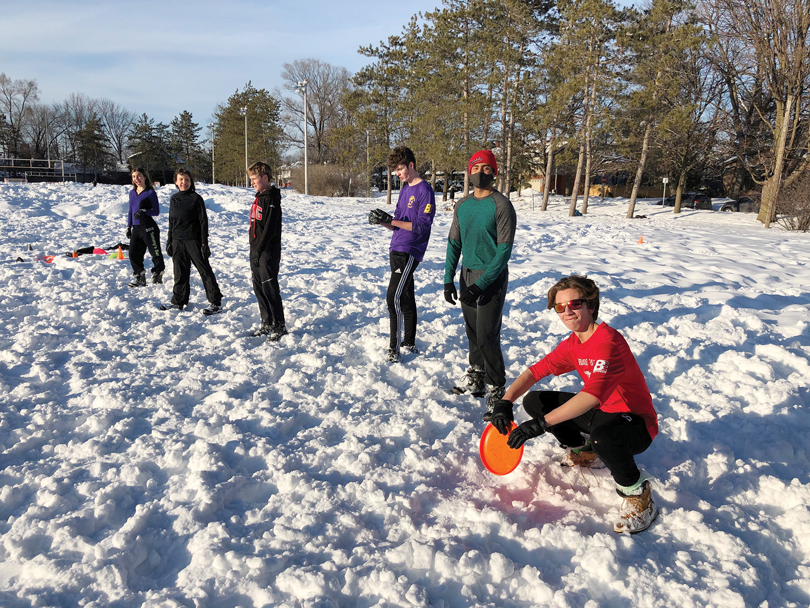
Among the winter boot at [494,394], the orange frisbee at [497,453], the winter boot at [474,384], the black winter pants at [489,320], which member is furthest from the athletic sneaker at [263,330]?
the orange frisbee at [497,453]

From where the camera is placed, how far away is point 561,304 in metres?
2.79

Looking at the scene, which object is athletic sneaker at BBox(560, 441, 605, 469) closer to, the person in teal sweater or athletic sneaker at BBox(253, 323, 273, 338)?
the person in teal sweater

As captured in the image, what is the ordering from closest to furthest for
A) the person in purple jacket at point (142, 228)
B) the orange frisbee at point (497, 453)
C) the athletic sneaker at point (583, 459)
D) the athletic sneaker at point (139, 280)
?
the orange frisbee at point (497, 453), the athletic sneaker at point (583, 459), the athletic sneaker at point (139, 280), the person in purple jacket at point (142, 228)

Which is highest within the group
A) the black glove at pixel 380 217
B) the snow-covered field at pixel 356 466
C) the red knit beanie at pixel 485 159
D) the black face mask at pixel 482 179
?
the red knit beanie at pixel 485 159

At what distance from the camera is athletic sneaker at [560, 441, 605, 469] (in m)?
3.24

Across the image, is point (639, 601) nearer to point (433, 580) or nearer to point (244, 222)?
point (433, 580)

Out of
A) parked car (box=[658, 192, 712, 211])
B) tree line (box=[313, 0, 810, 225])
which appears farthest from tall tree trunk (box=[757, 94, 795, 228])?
parked car (box=[658, 192, 712, 211])

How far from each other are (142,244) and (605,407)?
684 centimetres

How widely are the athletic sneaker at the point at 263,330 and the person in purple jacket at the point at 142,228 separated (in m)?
2.69

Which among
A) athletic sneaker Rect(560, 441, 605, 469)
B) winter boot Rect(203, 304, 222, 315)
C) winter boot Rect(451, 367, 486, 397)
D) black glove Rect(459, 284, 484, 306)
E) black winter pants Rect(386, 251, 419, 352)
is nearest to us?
athletic sneaker Rect(560, 441, 605, 469)

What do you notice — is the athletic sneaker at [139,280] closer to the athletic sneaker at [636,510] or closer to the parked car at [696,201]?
the athletic sneaker at [636,510]

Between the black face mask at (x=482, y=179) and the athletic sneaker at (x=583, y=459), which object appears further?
the black face mask at (x=482, y=179)

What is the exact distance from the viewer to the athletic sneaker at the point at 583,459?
3.24 meters

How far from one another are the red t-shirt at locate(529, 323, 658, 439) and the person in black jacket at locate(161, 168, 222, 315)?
470cm
